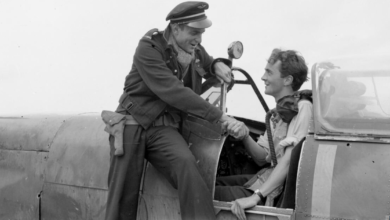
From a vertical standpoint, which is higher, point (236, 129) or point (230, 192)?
point (236, 129)

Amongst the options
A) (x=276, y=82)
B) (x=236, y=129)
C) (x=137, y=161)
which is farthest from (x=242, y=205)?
(x=276, y=82)

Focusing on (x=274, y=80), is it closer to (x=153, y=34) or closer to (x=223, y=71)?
(x=223, y=71)

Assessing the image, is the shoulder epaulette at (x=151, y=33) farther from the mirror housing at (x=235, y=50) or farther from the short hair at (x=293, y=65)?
the short hair at (x=293, y=65)

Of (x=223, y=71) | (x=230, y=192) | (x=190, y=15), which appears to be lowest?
(x=230, y=192)

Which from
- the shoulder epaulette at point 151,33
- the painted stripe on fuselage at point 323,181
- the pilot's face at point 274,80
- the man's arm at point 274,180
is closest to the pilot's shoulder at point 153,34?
the shoulder epaulette at point 151,33

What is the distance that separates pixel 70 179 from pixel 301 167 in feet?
7.15

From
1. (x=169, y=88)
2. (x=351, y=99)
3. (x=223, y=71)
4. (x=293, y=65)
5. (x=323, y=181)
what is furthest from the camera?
(x=223, y=71)

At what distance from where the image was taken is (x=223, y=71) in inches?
161

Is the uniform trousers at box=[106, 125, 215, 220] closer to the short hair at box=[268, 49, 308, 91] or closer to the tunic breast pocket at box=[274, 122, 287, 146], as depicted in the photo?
the tunic breast pocket at box=[274, 122, 287, 146]

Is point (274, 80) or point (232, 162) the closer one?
point (274, 80)

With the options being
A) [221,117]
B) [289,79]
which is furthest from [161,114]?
[289,79]

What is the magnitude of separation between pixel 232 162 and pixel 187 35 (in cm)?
131

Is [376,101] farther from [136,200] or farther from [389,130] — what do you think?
[136,200]

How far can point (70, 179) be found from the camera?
4289mm
